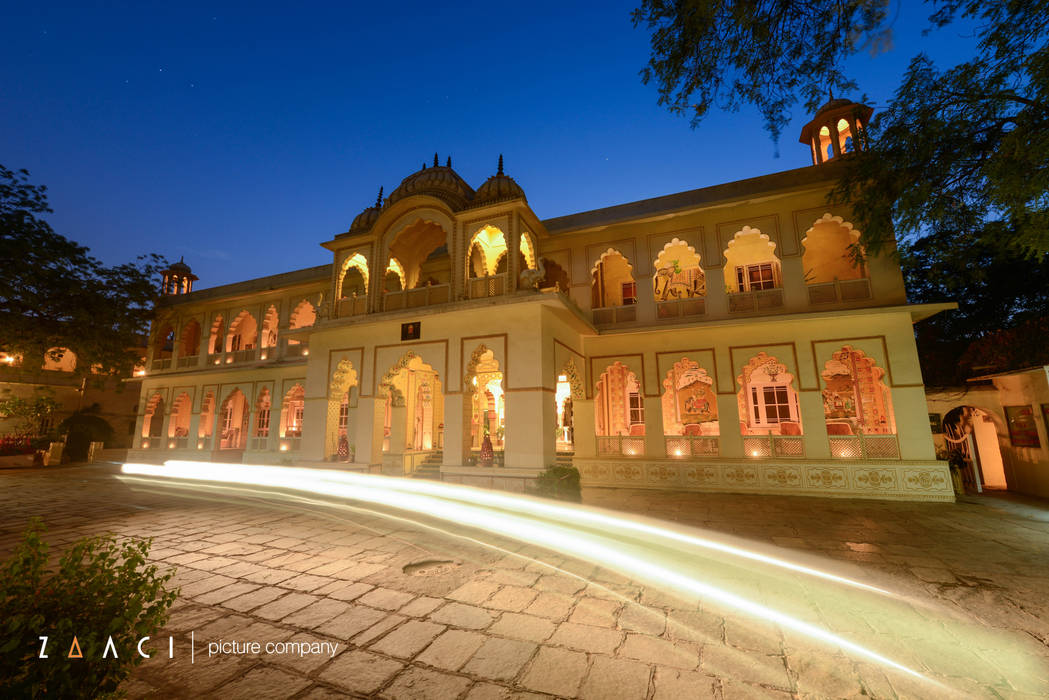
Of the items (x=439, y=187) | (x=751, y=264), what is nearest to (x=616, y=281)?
(x=751, y=264)

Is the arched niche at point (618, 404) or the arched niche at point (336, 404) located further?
the arched niche at point (618, 404)

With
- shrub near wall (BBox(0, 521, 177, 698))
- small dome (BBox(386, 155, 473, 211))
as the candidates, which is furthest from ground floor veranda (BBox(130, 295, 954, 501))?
shrub near wall (BBox(0, 521, 177, 698))

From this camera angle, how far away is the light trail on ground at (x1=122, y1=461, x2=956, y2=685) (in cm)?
383

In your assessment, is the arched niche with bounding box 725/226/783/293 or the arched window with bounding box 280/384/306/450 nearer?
the arched niche with bounding box 725/226/783/293

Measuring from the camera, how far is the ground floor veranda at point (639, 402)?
959 cm

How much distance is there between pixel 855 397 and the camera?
13.3 m

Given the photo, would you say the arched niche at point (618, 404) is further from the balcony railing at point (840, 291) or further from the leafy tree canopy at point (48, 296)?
the leafy tree canopy at point (48, 296)

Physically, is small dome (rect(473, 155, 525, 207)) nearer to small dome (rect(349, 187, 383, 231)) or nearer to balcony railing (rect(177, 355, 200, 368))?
small dome (rect(349, 187, 383, 231))

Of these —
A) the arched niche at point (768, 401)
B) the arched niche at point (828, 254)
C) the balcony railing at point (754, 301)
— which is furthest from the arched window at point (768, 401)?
the arched niche at point (828, 254)

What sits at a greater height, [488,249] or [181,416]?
[488,249]

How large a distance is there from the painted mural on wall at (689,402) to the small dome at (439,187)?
862 cm

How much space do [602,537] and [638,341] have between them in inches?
273

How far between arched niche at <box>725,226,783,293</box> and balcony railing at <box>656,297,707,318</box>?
1232 mm

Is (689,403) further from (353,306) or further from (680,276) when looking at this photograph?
(353,306)
